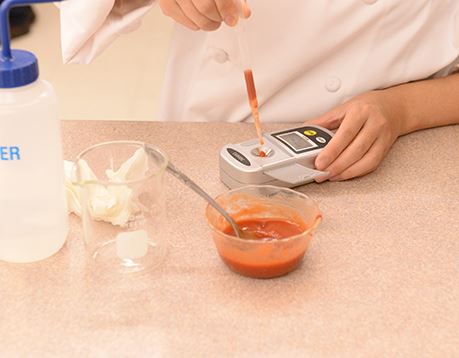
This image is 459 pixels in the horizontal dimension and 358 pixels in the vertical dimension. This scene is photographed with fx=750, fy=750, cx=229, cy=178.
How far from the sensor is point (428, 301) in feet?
2.91

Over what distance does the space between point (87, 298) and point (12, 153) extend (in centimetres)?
19

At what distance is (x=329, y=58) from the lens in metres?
1.34

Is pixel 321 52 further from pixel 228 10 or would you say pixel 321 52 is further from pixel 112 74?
pixel 112 74

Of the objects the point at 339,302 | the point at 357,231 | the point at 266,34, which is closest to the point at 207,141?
the point at 266,34

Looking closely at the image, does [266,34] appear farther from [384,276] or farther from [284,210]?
[384,276]

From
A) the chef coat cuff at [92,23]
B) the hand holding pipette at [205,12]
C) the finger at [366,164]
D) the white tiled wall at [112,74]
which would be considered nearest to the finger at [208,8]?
the hand holding pipette at [205,12]

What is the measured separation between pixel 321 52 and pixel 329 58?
1.2 inches

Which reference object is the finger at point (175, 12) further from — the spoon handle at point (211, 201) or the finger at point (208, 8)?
the spoon handle at point (211, 201)

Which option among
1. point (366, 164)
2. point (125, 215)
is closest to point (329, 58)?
point (366, 164)

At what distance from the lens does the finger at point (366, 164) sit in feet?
3.73

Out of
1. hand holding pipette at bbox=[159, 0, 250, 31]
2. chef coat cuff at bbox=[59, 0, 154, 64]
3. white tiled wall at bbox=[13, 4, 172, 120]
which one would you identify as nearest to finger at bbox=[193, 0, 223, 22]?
hand holding pipette at bbox=[159, 0, 250, 31]

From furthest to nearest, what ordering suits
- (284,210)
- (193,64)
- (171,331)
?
(193,64)
(284,210)
(171,331)

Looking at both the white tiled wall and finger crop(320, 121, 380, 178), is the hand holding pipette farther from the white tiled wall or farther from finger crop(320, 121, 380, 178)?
the white tiled wall

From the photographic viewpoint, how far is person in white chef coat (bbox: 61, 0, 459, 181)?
4.04 ft
